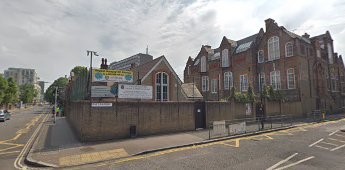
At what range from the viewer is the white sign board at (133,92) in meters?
16.1

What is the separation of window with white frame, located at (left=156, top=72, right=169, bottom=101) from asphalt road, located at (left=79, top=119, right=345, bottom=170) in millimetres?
12927

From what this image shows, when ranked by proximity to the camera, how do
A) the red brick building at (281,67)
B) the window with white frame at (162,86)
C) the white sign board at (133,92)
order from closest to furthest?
1. the white sign board at (133,92)
2. the window with white frame at (162,86)
3. the red brick building at (281,67)

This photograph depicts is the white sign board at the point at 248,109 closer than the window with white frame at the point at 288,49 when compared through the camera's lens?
Yes

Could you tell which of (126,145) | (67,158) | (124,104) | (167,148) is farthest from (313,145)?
(67,158)

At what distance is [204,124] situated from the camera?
19328mm

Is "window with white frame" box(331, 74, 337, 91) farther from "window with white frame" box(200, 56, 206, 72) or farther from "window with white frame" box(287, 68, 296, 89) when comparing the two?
"window with white frame" box(200, 56, 206, 72)

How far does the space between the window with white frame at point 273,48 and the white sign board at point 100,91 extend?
29662 mm

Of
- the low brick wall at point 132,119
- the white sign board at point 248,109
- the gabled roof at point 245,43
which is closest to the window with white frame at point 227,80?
the gabled roof at point 245,43

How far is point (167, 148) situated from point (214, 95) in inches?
1337

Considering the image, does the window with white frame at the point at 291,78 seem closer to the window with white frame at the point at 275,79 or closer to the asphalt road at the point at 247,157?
the window with white frame at the point at 275,79

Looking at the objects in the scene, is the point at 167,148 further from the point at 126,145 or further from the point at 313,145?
the point at 313,145

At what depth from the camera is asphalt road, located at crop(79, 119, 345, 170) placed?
8961 mm

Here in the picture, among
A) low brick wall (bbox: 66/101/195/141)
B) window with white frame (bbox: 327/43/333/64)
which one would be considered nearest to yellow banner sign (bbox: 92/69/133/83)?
low brick wall (bbox: 66/101/195/141)

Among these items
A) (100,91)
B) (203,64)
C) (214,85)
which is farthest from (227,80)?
(100,91)
